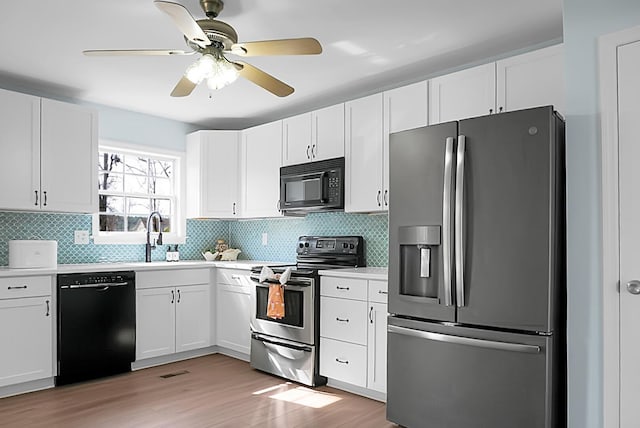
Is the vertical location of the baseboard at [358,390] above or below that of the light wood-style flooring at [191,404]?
above

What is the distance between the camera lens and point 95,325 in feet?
12.8

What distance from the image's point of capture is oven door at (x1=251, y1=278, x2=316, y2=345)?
3756 mm

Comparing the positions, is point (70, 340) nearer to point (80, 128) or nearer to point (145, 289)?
point (145, 289)

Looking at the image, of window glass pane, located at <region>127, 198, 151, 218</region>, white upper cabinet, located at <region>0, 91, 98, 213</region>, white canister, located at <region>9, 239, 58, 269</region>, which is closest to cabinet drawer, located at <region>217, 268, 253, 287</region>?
window glass pane, located at <region>127, 198, 151, 218</region>

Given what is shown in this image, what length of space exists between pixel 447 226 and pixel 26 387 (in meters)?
3.23

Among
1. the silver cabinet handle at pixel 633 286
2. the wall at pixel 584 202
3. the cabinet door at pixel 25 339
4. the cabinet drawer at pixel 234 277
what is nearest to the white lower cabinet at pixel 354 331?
the cabinet drawer at pixel 234 277

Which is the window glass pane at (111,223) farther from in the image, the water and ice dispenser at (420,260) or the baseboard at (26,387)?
the water and ice dispenser at (420,260)

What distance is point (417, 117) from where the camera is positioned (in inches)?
138

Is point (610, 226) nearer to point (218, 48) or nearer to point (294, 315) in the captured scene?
point (218, 48)

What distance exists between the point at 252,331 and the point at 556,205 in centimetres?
275

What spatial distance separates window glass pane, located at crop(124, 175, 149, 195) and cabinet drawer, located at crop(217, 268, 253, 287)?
1.19 meters

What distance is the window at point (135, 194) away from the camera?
4.76m

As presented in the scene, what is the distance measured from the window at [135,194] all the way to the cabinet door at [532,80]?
345 centimetres

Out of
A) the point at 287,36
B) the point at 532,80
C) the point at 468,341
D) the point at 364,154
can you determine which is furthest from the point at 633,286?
the point at 287,36
